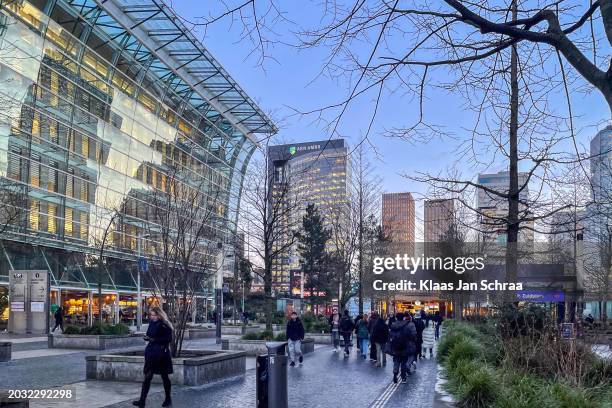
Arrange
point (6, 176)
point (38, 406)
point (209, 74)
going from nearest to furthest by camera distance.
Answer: point (38, 406), point (6, 176), point (209, 74)

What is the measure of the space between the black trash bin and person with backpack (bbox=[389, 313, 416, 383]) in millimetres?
6738

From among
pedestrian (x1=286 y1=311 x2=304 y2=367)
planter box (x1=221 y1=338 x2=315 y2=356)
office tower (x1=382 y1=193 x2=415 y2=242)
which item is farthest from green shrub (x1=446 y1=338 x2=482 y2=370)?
office tower (x1=382 y1=193 x2=415 y2=242)

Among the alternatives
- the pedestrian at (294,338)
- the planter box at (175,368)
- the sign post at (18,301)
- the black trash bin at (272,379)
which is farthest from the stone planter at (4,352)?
the sign post at (18,301)

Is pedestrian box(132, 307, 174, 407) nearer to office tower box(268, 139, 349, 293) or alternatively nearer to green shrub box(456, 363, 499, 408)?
office tower box(268, 139, 349, 293)

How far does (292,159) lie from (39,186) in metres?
20.4

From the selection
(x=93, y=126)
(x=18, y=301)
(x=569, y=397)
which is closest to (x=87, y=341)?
(x=18, y=301)

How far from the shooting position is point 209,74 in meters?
54.4

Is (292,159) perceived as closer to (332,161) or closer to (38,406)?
(38,406)

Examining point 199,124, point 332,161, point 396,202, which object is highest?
point 199,124

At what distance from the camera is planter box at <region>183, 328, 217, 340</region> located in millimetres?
34250

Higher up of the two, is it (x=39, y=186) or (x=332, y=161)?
(x=39, y=186)

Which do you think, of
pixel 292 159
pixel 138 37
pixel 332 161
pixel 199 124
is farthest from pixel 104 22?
pixel 332 161

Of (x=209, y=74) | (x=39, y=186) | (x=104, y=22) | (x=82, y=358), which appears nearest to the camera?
(x=82, y=358)

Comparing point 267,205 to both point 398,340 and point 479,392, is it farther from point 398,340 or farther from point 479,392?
point 479,392
